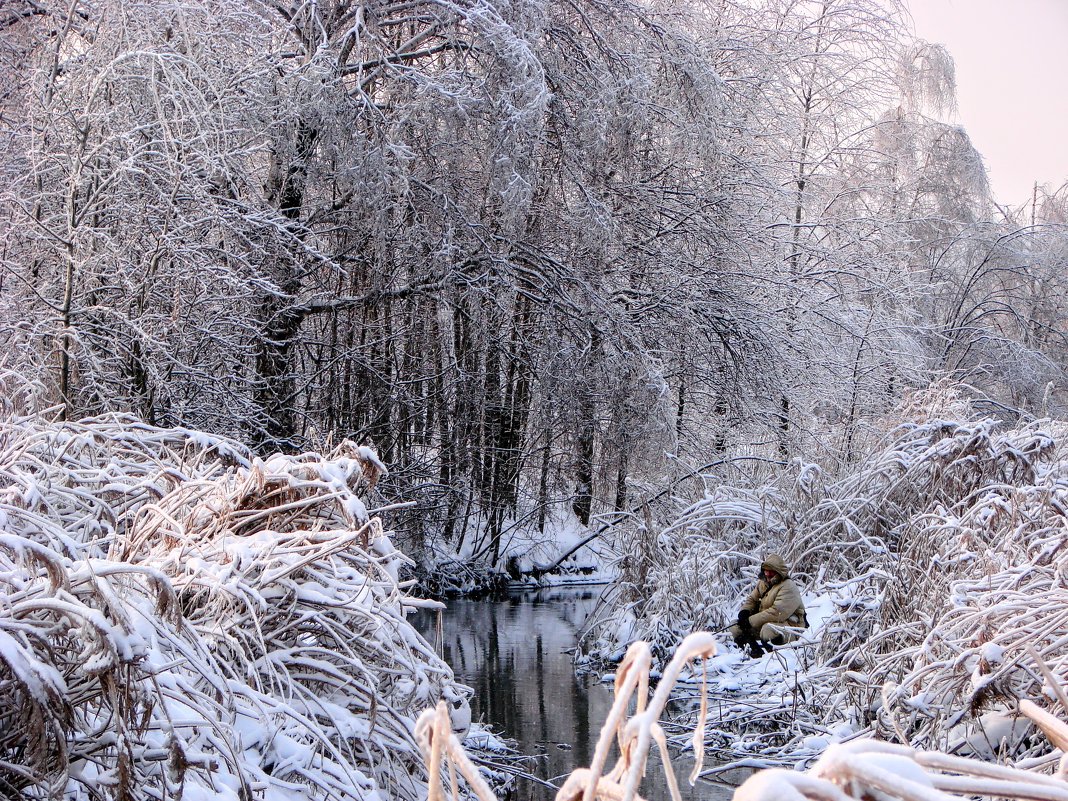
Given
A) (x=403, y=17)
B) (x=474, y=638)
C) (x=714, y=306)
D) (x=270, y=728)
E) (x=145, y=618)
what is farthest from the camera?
(x=714, y=306)

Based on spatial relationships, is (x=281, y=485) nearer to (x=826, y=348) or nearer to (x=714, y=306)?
(x=714, y=306)

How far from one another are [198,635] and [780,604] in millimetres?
6001

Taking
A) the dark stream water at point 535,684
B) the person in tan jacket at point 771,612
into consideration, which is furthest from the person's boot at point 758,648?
the dark stream water at point 535,684

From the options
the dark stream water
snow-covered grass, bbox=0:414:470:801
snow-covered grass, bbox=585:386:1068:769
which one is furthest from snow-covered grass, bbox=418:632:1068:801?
the dark stream water

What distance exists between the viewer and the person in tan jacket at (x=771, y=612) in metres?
9.03

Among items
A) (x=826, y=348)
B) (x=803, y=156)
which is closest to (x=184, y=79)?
(x=826, y=348)

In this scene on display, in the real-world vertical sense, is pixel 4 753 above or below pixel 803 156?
below

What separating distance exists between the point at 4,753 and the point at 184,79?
6637mm

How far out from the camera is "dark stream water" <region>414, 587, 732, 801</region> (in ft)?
22.5

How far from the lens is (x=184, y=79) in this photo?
8750 mm

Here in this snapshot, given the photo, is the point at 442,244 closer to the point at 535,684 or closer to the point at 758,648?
the point at 535,684

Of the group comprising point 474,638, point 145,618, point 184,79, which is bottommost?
point 474,638

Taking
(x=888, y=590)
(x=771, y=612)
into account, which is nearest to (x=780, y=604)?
(x=771, y=612)

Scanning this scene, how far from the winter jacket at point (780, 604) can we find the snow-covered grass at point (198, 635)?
4127 millimetres
